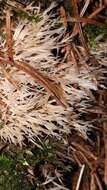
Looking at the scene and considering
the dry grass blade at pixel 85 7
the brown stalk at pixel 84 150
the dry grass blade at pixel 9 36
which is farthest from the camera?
the brown stalk at pixel 84 150

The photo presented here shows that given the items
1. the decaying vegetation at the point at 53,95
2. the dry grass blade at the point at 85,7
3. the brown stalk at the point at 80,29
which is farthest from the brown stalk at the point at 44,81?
the dry grass blade at the point at 85,7

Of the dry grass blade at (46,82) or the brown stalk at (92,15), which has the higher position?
the brown stalk at (92,15)

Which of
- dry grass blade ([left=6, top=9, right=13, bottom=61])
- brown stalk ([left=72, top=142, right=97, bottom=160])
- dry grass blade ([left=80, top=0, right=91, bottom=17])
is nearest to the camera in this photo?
dry grass blade ([left=6, top=9, right=13, bottom=61])

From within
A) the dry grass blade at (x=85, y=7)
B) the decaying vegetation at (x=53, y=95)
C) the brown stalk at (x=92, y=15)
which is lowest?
the decaying vegetation at (x=53, y=95)

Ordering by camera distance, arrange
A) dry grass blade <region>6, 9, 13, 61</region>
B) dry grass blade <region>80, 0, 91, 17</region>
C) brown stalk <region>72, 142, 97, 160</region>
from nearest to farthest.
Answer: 1. dry grass blade <region>6, 9, 13, 61</region>
2. dry grass blade <region>80, 0, 91, 17</region>
3. brown stalk <region>72, 142, 97, 160</region>

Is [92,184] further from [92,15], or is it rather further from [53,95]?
[92,15]

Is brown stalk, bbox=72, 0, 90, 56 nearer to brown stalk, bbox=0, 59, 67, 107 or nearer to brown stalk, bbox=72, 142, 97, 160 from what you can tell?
brown stalk, bbox=0, 59, 67, 107

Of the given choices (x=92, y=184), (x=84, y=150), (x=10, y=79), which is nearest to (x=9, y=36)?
(x=10, y=79)

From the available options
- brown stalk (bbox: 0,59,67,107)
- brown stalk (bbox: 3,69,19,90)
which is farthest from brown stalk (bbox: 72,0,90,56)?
brown stalk (bbox: 3,69,19,90)

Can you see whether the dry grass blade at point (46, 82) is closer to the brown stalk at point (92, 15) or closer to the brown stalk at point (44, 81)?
the brown stalk at point (44, 81)

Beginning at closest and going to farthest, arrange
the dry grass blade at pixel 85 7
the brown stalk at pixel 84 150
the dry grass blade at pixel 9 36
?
the dry grass blade at pixel 9 36 → the dry grass blade at pixel 85 7 → the brown stalk at pixel 84 150
